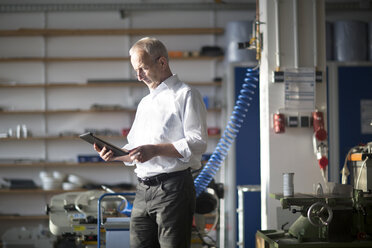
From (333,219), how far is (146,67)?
1.20 meters

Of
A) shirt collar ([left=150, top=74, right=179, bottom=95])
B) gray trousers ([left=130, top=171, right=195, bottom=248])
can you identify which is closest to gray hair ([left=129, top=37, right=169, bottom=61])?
shirt collar ([left=150, top=74, right=179, bottom=95])

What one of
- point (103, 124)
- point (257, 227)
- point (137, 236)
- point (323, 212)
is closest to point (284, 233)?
point (323, 212)

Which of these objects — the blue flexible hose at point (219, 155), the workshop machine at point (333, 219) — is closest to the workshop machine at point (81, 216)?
the blue flexible hose at point (219, 155)

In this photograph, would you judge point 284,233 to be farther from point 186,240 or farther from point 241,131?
point 241,131

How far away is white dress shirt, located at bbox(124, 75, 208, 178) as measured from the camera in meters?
2.16

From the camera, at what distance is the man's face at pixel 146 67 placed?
2289 millimetres

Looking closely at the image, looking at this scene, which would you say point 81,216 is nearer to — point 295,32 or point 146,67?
point 146,67

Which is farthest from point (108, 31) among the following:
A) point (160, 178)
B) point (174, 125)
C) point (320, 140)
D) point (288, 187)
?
point (160, 178)

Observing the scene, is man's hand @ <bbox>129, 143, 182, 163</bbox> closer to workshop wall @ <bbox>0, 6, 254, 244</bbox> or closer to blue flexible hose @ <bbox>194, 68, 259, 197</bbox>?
blue flexible hose @ <bbox>194, 68, 259, 197</bbox>

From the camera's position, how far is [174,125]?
2242 millimetres

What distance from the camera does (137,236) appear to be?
2254 millimetres

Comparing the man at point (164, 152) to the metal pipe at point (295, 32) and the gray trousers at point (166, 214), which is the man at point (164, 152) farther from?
the metal pipe at point (295, 32)

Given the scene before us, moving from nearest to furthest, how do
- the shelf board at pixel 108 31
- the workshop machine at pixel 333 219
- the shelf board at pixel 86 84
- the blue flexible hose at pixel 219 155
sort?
the workshop machine at pixel 333 219
the blue flexible hose at pixel 219 155
the shelf board at pixel 86 84
the shelf board at pixel 108 31

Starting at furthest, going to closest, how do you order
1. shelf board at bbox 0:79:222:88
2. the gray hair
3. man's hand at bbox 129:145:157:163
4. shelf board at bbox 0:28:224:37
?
shelf board at bbox 0:28:224:37 → shelf board at bbox 0:79:222:88 → the gray hair → man's hand at bbox 129:145:157:163
